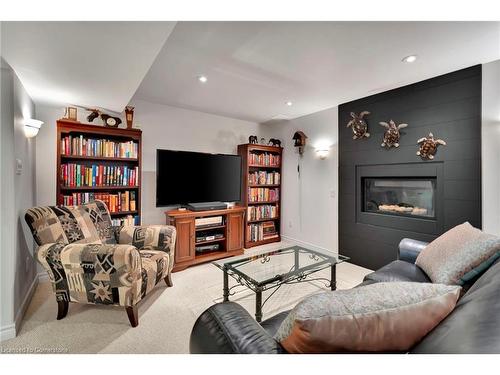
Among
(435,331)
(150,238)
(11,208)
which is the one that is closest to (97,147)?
(11,208)

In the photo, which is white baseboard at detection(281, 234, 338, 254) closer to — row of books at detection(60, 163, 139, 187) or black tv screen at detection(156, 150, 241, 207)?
black tv screen at detection(156, 150, 241, 207)

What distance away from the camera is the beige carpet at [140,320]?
163 centimetres

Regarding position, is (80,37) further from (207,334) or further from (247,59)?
(207,334)

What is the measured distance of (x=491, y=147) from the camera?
2.21 m

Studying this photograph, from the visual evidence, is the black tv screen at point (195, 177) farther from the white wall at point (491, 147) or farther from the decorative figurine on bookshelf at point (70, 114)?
the white wall at point (491, 147)

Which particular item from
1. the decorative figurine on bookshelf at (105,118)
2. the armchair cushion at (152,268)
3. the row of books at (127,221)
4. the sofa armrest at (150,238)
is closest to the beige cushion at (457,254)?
the armchair cushion at (152,268)

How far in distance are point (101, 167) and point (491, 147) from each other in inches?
163

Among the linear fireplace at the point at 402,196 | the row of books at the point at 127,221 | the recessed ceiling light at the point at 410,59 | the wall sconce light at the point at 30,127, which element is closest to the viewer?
the recessed ceiling light at the point at 410,59

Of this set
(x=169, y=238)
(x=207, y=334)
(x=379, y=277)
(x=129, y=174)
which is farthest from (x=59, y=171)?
(x=379, y=277)

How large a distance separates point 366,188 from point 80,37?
3.36 metres

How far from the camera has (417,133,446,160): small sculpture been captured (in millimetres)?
2530

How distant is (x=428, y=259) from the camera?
1763 mm

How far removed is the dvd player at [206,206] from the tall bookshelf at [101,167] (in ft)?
2.22

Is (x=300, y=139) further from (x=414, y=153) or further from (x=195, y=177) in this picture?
(x=195, y=177)
